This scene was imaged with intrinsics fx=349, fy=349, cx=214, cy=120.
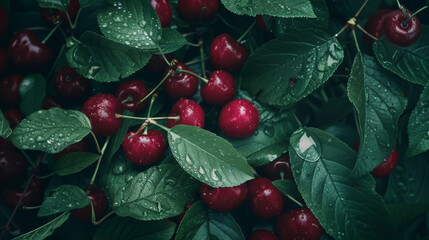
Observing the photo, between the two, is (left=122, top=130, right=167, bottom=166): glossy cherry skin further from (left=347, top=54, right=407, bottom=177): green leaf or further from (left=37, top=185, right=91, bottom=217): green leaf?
(left=347, top=54, right=407, bottom=177): green leaf

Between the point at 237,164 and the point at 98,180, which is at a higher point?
the point at 237,164

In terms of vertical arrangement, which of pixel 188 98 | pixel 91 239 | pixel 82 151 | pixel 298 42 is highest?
pixel 298 42

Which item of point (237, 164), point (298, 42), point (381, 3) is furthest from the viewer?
point (381, 3)

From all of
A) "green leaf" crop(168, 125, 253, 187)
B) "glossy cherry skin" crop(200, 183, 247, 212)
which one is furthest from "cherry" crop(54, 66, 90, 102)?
"glossy cherry skin" crop(200, 183, 247, 212)

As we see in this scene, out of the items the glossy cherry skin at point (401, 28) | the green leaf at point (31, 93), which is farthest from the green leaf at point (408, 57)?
the green leaf at point (31, 93)

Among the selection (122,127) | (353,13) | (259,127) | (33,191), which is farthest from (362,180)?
(33,191)

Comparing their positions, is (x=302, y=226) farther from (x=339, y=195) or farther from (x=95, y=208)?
(x=95, y=208)

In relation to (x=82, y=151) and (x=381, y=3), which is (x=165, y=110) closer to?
(x=82, y=151)
